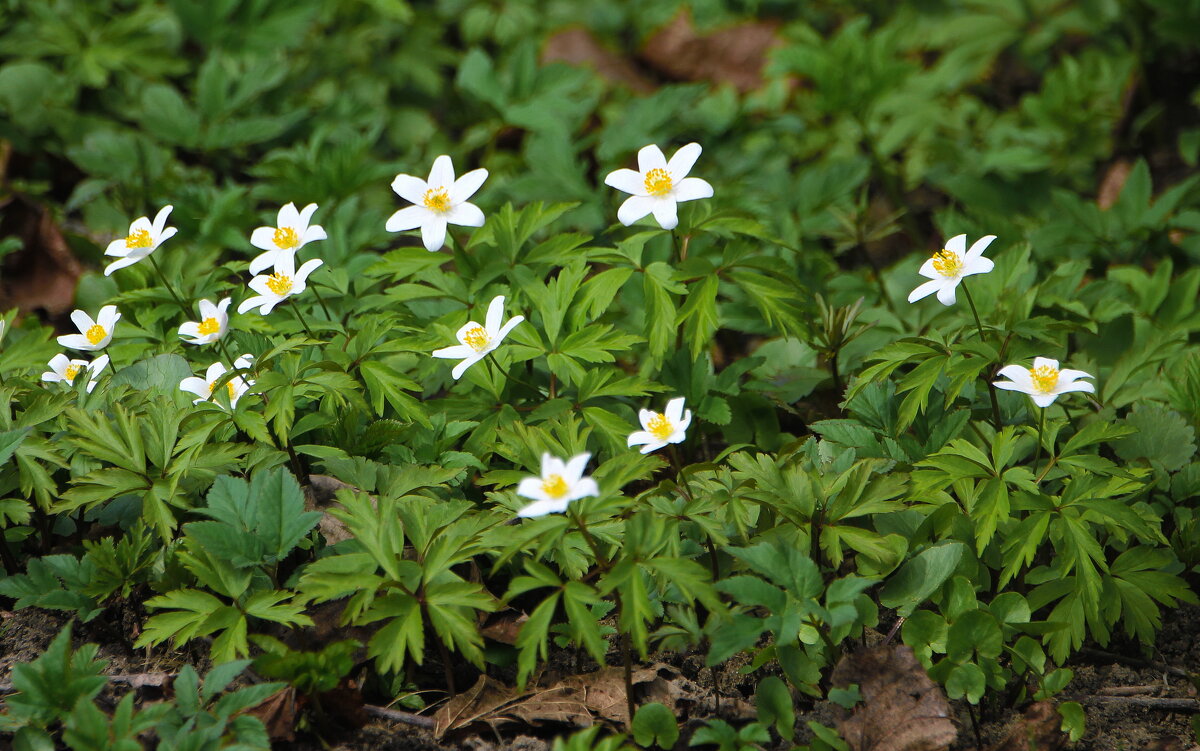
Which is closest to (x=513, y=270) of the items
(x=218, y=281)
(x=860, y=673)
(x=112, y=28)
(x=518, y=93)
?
(x=218, y=281)

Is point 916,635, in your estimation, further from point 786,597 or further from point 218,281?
point 218,281

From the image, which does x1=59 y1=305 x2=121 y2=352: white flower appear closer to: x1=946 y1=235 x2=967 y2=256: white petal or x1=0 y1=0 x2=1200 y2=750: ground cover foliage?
x1=0 y1=0 x2=1200 y2=750: ground cover foliage

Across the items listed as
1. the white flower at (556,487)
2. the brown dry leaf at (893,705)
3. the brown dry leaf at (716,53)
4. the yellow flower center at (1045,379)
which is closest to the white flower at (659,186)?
the white flower at (556,487)

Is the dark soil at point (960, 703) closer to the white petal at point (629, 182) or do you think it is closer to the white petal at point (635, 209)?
the white petal at point (635, 209)

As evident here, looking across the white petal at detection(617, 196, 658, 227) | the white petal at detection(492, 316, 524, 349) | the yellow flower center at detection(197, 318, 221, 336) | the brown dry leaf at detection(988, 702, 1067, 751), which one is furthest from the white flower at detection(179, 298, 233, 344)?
the brown dry leaf at detection(988, 702, 1067, 751)

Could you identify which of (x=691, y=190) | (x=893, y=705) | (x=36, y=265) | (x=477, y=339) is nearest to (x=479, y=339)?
(x=477, y=339)

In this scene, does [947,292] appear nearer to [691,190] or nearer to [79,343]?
[691,190]
